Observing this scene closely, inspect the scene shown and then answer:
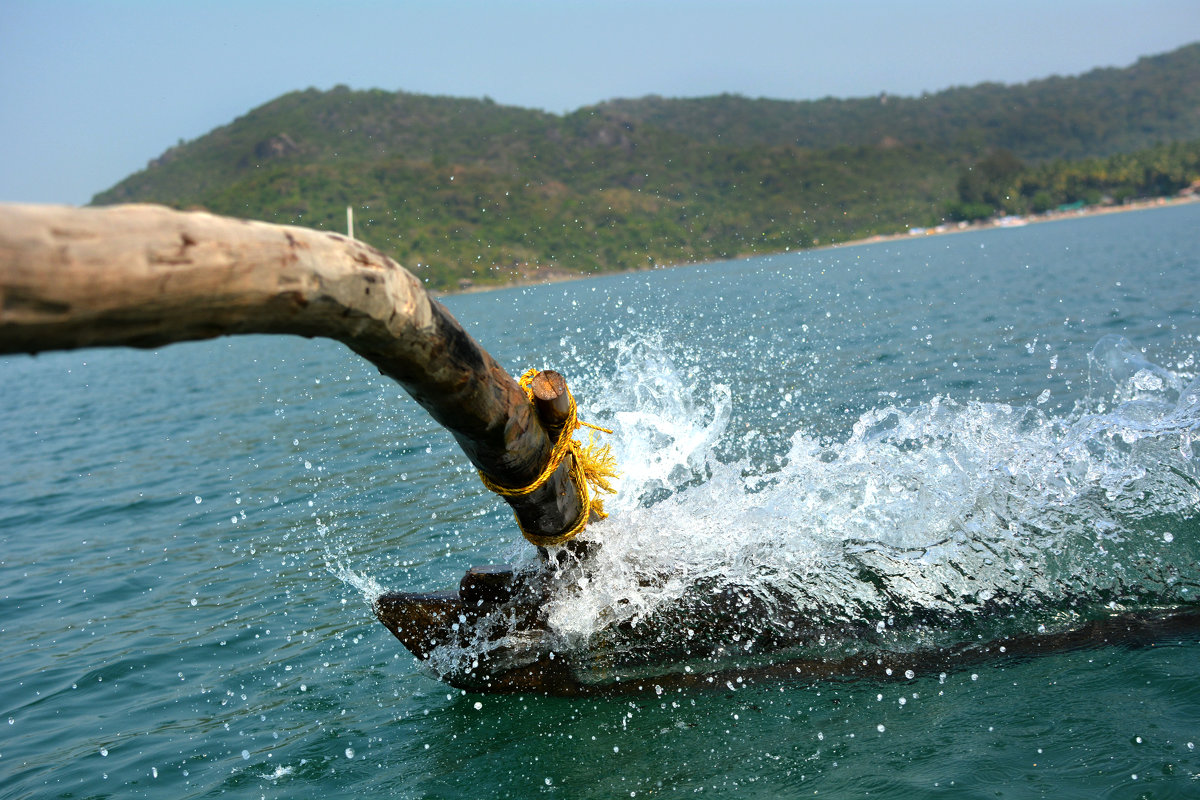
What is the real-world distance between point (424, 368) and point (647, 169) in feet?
243

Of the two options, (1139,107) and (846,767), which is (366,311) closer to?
(846,767)

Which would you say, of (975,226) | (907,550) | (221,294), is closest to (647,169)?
(975,226)

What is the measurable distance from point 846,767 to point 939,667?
97 cm

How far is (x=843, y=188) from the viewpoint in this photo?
244 ft

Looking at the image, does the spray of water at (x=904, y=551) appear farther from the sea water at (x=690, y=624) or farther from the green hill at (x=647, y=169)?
the green hill at (x=647, y=169)

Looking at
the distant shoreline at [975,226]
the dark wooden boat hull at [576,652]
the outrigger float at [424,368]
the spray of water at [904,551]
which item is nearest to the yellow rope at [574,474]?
the outrigger float at [424,368]

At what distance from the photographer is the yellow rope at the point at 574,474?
149 inches

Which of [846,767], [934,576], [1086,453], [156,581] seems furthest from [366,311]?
[156,581]

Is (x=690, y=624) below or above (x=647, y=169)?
below

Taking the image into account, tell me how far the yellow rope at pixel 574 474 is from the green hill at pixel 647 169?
5514 cm

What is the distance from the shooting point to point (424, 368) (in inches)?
115

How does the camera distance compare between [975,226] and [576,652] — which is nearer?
[576,652]

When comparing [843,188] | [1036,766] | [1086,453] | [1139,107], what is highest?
[1139,107]

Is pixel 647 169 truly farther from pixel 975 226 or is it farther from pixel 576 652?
pixel 576 652
